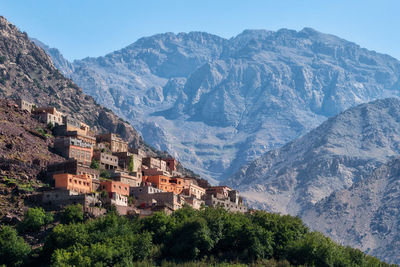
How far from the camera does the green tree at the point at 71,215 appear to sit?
11700 centimetres

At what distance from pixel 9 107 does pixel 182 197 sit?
1540 inches

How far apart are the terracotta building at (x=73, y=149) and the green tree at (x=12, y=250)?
107ft

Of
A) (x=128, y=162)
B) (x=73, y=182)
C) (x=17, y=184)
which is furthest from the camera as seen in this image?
(x=128, y=162)

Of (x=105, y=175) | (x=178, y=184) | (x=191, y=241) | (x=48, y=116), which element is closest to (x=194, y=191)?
(x=178, y=184)

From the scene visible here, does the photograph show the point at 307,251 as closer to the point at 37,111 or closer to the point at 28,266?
the point at 28,266

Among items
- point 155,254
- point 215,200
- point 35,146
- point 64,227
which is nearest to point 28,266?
point 64,227

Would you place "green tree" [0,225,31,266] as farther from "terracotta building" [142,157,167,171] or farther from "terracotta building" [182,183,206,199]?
"terracotta building" [142,157,167,171]

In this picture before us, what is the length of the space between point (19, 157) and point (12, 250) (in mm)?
28056

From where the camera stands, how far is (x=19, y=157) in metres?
134

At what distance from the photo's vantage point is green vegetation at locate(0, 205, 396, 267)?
4279 inches

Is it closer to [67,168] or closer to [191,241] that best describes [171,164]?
[67,168]

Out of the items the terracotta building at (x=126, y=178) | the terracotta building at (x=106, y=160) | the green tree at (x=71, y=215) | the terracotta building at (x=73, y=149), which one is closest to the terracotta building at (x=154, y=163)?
the terracotta building at (x=106, y=160)

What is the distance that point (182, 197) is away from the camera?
14225cm

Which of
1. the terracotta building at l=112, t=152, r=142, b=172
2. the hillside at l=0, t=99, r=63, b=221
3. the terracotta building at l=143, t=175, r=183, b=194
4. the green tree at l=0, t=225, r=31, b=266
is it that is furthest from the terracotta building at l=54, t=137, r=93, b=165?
the green tree at l=0, t=225, r=31, b=266
